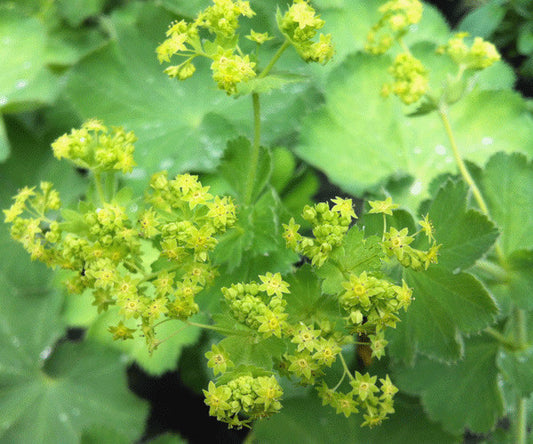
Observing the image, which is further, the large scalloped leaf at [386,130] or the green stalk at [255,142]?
the large scalloped leaf at [386,130]

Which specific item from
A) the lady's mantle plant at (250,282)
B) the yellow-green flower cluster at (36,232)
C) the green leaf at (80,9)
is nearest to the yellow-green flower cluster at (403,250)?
the lady's mantle plant at (250,282)

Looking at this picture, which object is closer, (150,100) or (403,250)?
(403,250)

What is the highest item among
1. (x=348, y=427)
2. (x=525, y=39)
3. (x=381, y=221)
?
(x=381, y=221)

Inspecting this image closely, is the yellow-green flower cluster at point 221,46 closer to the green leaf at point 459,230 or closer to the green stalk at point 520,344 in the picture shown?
the green leaf at point 459,230

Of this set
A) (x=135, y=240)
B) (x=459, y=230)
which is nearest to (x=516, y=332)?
(x=459, y=230)

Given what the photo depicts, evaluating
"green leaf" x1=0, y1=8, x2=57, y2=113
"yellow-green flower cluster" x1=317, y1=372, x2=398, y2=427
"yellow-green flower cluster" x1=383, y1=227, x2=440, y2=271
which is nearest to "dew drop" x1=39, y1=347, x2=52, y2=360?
"green leaf" x1=0, y1=8, x2=57, y2=113

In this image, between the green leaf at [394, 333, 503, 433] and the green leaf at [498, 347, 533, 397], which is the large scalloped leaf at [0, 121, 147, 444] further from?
the green leaf at [498, 347, 533, 397]

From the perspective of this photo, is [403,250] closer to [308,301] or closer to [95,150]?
[308,301]
